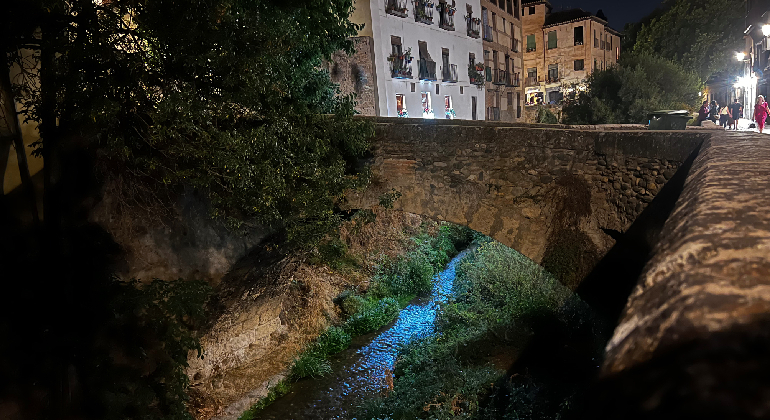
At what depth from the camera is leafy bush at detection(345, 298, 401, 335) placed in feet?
34.6

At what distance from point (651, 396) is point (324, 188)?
6.44 m

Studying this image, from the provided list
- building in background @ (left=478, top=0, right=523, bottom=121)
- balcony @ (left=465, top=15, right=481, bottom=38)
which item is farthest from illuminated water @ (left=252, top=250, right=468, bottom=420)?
building in background @ (left=478, top=0, right=523, bottom=121)

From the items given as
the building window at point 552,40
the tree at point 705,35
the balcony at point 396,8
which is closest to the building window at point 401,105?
the balcony at point 396,8

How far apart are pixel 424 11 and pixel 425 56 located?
1819mm

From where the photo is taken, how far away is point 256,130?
624 centimetres

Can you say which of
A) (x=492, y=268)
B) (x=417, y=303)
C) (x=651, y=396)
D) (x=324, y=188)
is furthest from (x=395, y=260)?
(x=651, y=396)

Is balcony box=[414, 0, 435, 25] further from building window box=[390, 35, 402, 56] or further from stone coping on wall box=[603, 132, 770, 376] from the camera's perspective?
stone coping on wall box=[603, 132, 770, 376]

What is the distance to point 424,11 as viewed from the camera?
20.1 metres

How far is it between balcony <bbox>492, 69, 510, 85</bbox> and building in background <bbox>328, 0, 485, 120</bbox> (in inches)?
91.3

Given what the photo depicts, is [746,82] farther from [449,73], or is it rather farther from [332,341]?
[332,341]

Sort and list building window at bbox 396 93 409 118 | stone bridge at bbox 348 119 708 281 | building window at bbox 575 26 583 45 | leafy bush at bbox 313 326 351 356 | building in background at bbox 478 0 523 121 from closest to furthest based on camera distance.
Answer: stone bridge at bbox 348 119 708 281 → leafy bush at bbox 313 326 351 356 → building window at bbox 396 93 409 118 → building in background at bbox 478 0 523 121 → building window at bbox 575 26 583 45

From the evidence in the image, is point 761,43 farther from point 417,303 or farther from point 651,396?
point 651,396

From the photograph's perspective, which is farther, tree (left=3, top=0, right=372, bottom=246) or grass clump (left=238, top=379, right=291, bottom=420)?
grass clump (left=238, top=379, right=291, bottom=420)

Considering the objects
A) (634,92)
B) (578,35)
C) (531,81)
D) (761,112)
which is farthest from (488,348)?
(578,35)
